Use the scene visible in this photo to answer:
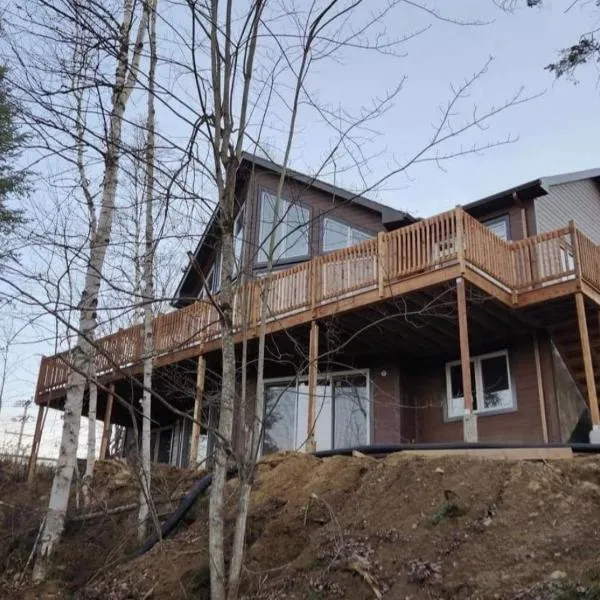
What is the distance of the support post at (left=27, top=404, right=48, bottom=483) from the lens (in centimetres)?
1491

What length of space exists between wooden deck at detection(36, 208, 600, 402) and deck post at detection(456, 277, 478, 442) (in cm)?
30

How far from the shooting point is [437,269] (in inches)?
394

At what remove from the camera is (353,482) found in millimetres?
7184

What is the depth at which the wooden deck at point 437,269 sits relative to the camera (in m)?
10.1

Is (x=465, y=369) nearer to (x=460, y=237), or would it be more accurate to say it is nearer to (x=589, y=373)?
(x=589, y=373)

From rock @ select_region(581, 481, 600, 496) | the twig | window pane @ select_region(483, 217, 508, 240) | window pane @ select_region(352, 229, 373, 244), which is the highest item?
window pane @ select_region(352, 229, 373, 244)

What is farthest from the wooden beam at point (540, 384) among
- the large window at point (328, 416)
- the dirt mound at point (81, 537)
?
the dirt mound at point (81, 537)

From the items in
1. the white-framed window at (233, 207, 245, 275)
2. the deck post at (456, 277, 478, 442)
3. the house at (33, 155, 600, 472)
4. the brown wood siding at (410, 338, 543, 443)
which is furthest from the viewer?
the brown wood siding at (410, 338, 543, 443)

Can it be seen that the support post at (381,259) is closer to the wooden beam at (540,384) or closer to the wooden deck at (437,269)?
the wooden deck at (437,269)

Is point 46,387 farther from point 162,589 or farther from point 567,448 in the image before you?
point 567,448

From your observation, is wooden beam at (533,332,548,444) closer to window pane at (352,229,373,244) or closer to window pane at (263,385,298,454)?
window pane at (263,385,298,454)

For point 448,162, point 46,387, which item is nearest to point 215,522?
point 448,162

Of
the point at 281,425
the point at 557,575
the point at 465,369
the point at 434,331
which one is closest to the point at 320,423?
the point at 281,425

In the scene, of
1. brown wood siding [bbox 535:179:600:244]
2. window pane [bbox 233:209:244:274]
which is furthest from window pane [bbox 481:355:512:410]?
window pane [bbox 233:209:244:274]
